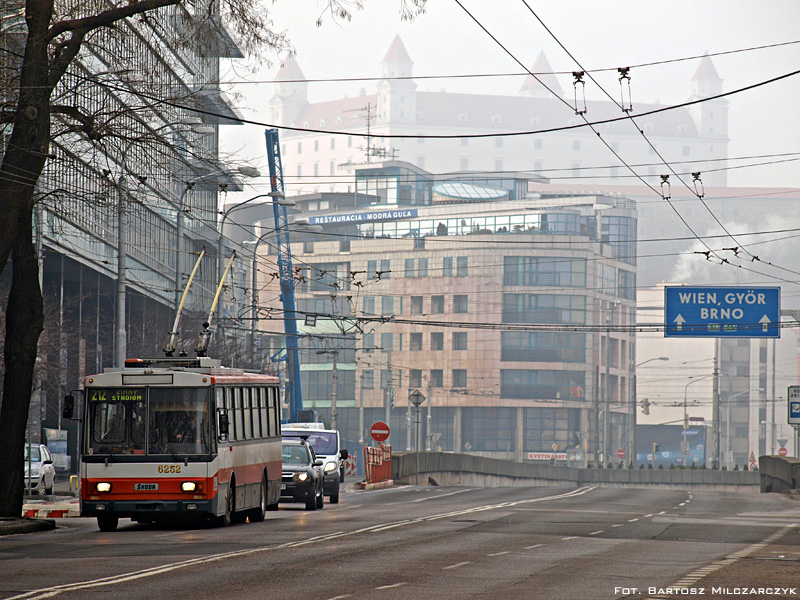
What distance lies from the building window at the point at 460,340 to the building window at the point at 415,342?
349 centimetres

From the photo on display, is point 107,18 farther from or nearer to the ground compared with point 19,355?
farther from the ground

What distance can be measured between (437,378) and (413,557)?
10558 cm

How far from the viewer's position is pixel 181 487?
65.9 ft

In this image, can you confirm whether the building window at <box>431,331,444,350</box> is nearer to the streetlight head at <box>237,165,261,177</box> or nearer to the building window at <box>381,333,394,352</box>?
the building window at <box>381,333,394,352</box>

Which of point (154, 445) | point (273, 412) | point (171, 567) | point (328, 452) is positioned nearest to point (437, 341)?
point (328, 452)

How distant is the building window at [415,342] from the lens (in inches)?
4815

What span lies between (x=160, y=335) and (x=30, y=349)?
3065cm

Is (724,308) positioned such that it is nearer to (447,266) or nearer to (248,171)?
(248,171)

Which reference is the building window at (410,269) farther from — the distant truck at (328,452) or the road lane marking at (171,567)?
the road lane marking at (171,567)

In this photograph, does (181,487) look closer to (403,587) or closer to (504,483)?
(403,587)

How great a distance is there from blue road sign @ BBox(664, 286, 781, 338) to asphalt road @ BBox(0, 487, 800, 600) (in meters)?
15.4

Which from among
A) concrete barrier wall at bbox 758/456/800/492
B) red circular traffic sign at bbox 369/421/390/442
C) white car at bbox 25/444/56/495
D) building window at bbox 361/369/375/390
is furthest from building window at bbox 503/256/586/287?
white car at bbox 25/444/56/495

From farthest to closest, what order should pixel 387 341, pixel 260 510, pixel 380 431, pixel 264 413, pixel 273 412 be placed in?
pixel 387 341 < pixel 380 431 < pixel 273 412 < pixel 264 413 < pixel 260 510

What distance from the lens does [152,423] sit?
66.9 feet
